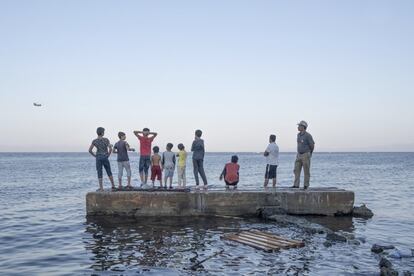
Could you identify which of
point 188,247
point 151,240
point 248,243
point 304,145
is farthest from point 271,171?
point 151,240

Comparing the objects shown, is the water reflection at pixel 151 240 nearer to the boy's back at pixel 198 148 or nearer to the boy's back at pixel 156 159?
the boy's back at pixel 156 159

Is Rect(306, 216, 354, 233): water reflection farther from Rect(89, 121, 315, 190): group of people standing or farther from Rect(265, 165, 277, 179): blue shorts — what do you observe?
Rect(265, 165, 277, 179): blue shorts

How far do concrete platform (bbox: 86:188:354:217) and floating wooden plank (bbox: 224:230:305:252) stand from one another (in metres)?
2.61

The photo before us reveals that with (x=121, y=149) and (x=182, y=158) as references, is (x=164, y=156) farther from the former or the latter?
(x=121, y=149)

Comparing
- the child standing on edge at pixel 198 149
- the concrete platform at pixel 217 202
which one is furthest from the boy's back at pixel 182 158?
the concrete platform at pixel 217 202

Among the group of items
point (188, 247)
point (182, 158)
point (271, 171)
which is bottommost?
point (188, 247)

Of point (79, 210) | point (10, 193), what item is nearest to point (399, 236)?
point (79, 210)

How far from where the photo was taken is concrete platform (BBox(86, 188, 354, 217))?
15.2m

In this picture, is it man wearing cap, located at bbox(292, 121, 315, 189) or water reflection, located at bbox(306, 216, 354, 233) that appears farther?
man wearing cap, located at bbox(292, 121, 315, 189)

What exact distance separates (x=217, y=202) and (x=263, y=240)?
3.76 metres

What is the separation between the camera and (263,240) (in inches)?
471

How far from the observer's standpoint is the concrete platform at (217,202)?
1520cm

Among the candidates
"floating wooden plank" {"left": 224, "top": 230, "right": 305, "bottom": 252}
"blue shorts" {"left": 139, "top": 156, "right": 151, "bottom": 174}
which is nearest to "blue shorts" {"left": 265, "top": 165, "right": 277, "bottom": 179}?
"floating wooden plank" {"left": 224, "top": 230, "right": 305, "bottom": 252}

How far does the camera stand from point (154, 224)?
47.3 ft
